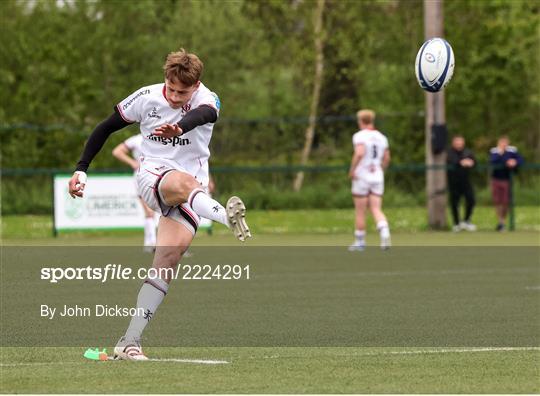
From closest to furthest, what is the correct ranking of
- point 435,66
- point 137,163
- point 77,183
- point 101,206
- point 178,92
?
point 178,92 < point 77,183 < point 435,66 < point 137,163 < point 101,206

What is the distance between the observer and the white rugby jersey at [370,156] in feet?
68.7

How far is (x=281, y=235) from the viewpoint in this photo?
1037 inches

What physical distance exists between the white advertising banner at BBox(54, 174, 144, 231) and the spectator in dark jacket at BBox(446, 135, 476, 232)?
6.60 metres

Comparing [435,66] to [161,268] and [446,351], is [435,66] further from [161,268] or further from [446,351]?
[161,268]

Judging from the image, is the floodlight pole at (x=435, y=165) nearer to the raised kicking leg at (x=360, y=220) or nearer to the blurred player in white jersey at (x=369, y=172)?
the blurred player in white jersey at (x=369, y=172)

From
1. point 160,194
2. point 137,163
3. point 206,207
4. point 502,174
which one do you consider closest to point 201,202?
point 206,207

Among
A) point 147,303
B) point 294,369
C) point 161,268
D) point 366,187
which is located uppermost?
point 161,268

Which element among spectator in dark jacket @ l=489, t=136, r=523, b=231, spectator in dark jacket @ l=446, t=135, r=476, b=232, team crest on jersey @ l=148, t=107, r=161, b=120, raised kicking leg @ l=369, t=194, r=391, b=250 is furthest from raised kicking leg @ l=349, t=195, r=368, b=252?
team crest on jersey @ l=148, t=107, r=161, b=120

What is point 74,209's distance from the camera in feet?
80.7

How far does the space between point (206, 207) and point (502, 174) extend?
19741mm

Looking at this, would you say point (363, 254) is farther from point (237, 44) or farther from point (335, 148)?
point (237, 44)

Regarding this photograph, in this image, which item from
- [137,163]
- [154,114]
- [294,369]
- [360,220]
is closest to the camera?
[294,369]

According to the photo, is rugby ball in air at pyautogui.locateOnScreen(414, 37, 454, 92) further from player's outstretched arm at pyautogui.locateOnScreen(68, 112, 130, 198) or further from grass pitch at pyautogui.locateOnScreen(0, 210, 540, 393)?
player's outstretched arm at pyautogui.locateOnScreen(68, 112, 130, 198)

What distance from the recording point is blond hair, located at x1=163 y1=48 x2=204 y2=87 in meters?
8.51
